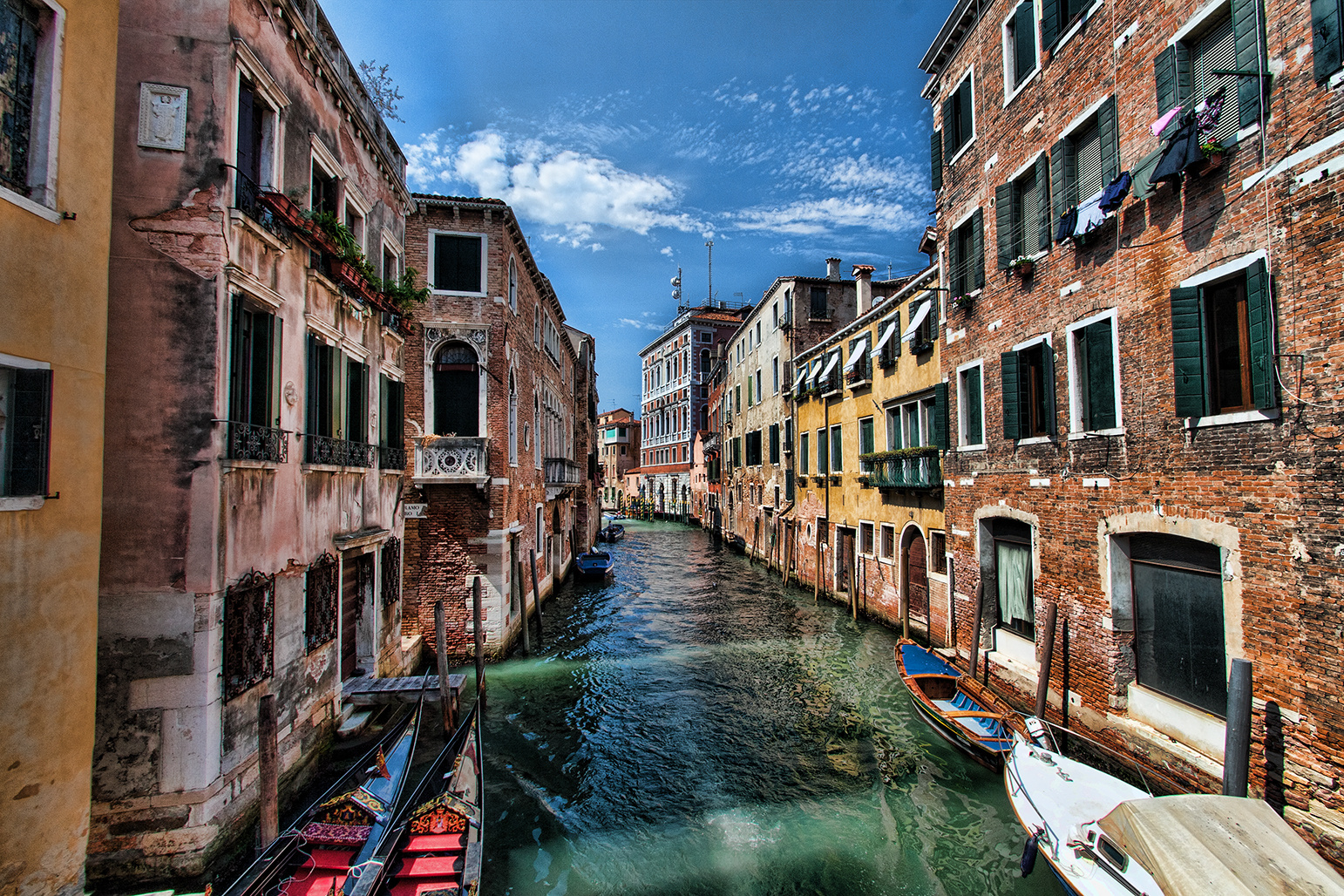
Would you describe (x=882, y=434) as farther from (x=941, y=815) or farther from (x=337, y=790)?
(x=337, y=790)

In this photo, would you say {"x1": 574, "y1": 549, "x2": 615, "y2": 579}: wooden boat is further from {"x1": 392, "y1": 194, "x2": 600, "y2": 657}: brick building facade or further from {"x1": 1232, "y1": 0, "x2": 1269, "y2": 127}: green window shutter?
{"x1": 1232, "y1": 0, "x2": 1269, "y2": 127}: green window shutter

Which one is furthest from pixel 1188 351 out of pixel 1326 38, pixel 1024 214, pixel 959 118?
pixel 959 118

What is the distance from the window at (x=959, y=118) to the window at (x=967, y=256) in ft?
4.79

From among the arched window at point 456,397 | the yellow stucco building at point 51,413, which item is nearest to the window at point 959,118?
the arched window at point 456,397

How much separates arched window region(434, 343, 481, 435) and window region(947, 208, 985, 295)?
8989mm

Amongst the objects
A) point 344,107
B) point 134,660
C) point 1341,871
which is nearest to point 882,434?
point 1341,871

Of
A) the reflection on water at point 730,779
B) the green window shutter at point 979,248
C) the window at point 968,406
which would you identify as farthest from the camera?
the window at point 968,406

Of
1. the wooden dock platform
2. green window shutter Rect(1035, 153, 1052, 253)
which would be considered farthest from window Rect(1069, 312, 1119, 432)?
the wooden dock platform

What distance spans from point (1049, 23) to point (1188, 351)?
543 centimetres

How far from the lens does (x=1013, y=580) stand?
977 centimetres

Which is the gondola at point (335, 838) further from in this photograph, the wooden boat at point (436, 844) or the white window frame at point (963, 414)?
the white window frame at point (963, 414)

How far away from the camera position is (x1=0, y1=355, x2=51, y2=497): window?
4.11 meters

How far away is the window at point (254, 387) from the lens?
228 inches

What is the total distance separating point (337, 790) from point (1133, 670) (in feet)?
29.3
